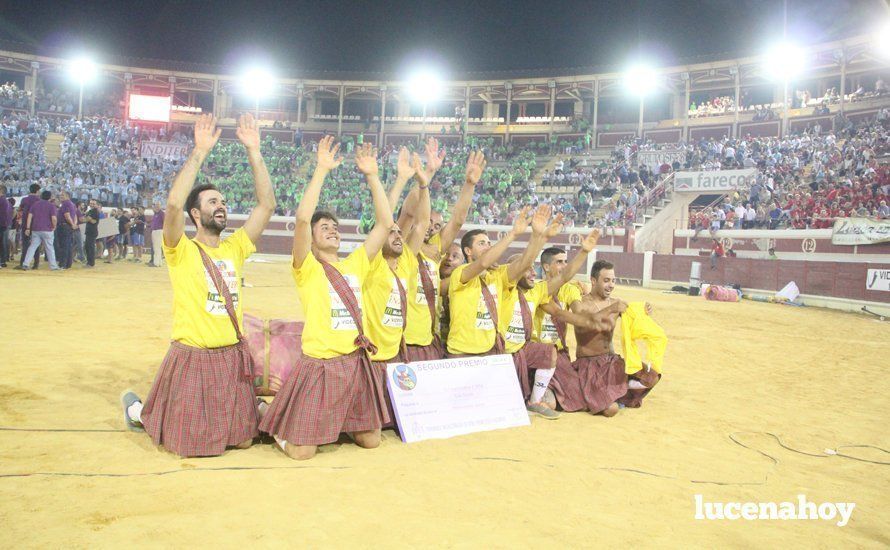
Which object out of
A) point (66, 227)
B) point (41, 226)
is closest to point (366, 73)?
point (66, 227)

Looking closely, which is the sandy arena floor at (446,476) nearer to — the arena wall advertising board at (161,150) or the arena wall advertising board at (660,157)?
the arena wall advertising board at (660,157)

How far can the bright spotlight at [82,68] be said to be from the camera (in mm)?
40219

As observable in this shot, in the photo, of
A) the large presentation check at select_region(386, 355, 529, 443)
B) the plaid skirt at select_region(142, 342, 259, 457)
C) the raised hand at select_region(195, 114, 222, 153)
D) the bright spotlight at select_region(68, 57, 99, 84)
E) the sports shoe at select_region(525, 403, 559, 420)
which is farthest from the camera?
the bright spotlight at select_region(68, 57, 99, 84)

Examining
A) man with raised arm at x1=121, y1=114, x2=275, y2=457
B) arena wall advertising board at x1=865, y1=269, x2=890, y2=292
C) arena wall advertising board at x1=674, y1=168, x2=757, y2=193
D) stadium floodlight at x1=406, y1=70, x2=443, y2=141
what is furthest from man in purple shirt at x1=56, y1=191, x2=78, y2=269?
stadium floodlight at x1=406, y1=70, x2=443, y2=141

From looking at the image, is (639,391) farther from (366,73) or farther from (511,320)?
(366,73)

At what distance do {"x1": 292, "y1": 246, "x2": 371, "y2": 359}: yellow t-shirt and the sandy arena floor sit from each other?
2.20 ft

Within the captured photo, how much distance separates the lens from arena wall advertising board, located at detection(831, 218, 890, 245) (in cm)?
1689

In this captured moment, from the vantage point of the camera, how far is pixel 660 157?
31078 mm

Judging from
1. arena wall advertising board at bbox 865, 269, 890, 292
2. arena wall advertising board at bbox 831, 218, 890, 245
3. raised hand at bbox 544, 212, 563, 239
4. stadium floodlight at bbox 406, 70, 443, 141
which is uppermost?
stadium floodlight at bbox 406, 70, 443, 141

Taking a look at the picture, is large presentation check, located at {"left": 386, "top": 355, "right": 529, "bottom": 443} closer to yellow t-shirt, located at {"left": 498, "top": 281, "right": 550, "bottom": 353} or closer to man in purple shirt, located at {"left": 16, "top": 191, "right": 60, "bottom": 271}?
yellow t-shirt, located at {"left": 498, "top": 281, "right": 550, "bottom": 353}

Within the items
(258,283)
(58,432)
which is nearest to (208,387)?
(58,432)

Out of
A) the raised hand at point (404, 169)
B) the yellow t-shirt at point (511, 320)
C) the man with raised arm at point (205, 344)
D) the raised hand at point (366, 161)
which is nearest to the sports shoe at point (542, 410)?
the yellow t-shirt at point (511, 320)

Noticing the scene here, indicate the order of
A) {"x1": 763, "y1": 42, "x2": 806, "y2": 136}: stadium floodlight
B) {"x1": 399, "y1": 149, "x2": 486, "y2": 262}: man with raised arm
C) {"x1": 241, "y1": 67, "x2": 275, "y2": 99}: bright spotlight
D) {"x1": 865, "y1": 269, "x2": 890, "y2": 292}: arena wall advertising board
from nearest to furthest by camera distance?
{"x1": 399, "y1": 149, "x2": 486, "y2": 262}: man with raised arm < {"x1": 865, "y1": 269, "x2": 890, "y2": 292}: arena wall advertising board < {"x1": 763, "y1": 42, "x2": 806, "y2": 136}: stadium floodlight < {"x1": 241, "y1": 67, "x2": 275, "y2": 99}: bright spotlight

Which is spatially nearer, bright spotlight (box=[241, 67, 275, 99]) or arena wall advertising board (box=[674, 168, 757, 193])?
arena wall advertising board (box=[674, 168, 757, 193])
